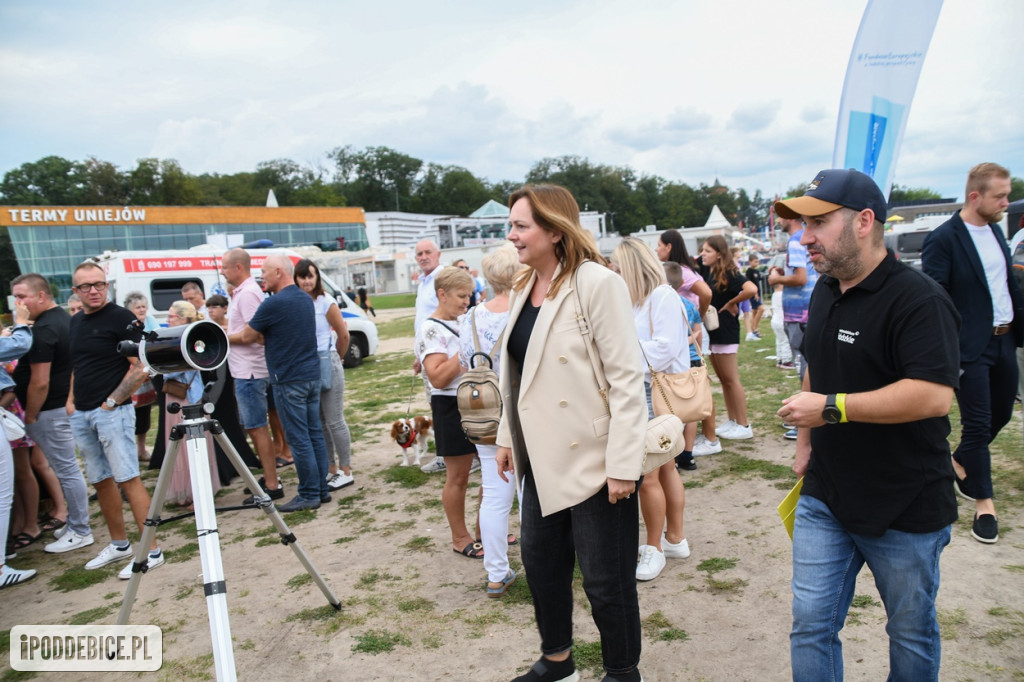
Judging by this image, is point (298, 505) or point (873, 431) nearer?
point (873, 431)

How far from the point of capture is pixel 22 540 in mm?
5406

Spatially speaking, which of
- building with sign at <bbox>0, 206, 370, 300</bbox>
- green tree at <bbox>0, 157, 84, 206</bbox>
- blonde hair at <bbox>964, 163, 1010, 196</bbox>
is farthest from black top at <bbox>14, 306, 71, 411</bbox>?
green tree at <bbox>0, 157, 84, 206</bbox>

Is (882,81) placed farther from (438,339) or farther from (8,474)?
(8,474)

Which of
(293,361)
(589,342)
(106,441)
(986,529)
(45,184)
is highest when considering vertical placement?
Result: (45,184)

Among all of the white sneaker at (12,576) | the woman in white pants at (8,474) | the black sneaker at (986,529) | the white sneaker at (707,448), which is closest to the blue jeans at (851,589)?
the black sneaker at (986,529)

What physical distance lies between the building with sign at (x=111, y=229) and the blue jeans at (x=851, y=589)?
52.9 meters

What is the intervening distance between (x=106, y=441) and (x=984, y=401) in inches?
215

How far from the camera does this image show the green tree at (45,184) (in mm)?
81500

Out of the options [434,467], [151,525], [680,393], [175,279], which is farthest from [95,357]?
[175,279]

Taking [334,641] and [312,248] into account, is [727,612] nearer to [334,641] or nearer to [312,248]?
[334,641]

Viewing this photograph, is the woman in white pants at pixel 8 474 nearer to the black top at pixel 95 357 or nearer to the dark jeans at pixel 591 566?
the black top at pixel 95 357

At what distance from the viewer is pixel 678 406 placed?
13.1 ft

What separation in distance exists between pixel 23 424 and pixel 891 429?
19.1ft

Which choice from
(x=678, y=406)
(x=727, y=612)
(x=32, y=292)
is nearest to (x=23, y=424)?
(x=32, y=292)
